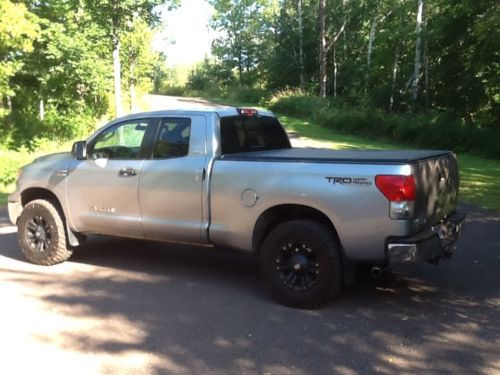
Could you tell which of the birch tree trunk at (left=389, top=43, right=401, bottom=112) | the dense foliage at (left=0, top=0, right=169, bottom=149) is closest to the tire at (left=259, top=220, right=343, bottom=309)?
the dense foliage at (left=0, top=0, right=169, bottom=149)

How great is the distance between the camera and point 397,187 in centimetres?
466

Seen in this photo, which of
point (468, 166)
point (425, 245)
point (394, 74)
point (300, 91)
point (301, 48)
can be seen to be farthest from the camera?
point (301, 48)

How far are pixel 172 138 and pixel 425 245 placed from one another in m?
2.85

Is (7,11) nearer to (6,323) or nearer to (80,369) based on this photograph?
(6,323)

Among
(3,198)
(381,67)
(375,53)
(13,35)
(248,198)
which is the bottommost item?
(3,198)

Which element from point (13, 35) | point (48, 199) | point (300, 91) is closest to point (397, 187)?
point (48, 199)

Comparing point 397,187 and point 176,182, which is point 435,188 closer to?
point 397,187

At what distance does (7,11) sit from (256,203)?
16.1 meters

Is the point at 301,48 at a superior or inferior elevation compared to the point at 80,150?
superior

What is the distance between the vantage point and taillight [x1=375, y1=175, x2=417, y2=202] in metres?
4.66

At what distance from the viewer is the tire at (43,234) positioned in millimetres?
6715

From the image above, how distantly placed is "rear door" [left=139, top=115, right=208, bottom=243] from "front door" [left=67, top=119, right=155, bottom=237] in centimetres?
16

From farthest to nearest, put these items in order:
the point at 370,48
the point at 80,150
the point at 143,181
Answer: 1. the point at 370,48
2. the point at 80,150
3. the point at 143,181

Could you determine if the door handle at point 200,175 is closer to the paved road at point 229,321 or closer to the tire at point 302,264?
the tire at point 302,264
